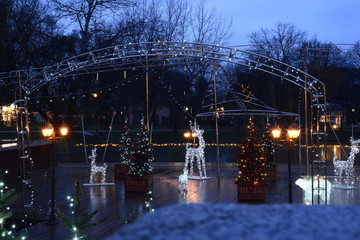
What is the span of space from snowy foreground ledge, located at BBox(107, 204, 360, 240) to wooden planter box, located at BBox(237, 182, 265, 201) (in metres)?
10.9

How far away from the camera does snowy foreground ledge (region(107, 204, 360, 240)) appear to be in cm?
113

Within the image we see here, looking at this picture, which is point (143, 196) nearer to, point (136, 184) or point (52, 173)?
point (136, 184)

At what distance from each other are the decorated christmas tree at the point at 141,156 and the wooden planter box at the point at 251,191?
2962mm

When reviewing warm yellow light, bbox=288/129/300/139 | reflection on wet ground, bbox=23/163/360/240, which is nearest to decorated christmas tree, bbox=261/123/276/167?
reflection on wet ground, bbox=23/163/360/240

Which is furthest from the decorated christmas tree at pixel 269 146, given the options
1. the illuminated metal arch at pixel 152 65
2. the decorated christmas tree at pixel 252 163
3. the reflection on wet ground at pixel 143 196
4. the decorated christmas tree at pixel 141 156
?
the decorated christmas tree at pixel 141 156

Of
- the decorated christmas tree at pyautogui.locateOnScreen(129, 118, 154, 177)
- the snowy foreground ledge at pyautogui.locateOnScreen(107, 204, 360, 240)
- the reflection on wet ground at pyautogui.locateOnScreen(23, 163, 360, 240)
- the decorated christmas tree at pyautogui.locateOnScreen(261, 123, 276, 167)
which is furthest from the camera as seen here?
the decorated christmas tree at pyautogui.locateOnScreen(261, 123, 276, 167)

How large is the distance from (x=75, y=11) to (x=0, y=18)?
29.5 feet

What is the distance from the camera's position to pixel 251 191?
1209cm

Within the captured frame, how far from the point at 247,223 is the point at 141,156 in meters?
12.6

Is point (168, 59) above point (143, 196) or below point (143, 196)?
above

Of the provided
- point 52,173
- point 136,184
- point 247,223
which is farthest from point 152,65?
point 247,223

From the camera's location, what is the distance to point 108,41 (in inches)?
1112

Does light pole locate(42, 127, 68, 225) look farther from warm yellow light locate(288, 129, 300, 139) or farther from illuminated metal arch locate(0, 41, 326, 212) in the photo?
warm yellow light locate(288, 129, 300, 139)

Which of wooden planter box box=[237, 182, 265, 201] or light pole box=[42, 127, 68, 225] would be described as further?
wooden planter box box=[237, 182, 265, 201]
